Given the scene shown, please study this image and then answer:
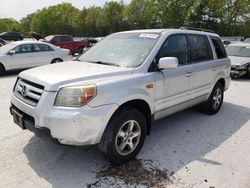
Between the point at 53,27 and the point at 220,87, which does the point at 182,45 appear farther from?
the point at 53,27

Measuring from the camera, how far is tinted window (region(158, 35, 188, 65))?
421 centimetres

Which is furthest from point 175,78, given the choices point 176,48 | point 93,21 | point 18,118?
point 93,21

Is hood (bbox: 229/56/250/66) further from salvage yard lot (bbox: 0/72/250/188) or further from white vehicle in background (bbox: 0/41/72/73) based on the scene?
white vehicle in background (bbox: 0/41/72/73)

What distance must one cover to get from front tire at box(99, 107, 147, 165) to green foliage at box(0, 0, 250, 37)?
136 feet

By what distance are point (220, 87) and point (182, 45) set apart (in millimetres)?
1857

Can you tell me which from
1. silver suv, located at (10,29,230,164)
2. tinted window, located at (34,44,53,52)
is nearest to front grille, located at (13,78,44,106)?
silver suv, located at (10,29,230,164)

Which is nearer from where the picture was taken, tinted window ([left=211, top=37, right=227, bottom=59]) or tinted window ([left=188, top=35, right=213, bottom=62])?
tinted window ([left=188, top=35, right=213, bottom=62])

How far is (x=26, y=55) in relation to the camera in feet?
36.7

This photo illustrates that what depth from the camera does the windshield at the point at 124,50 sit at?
3959 millimetres

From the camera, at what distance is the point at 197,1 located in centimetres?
4325

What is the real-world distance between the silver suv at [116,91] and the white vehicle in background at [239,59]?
5543 millimetres

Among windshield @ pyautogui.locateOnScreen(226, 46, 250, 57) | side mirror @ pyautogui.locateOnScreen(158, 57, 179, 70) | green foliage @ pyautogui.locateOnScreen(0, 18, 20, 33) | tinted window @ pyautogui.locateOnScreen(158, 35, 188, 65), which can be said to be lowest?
windshield @ pyautogui.locateOnScreen(226, 46, 250, 57)

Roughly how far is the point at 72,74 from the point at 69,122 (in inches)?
28.1

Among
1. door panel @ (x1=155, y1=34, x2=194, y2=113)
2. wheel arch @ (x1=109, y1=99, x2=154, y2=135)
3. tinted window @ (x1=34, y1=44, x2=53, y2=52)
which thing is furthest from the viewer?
tinted window @ (x1=34, y1=44, x2=53, y2=52)
